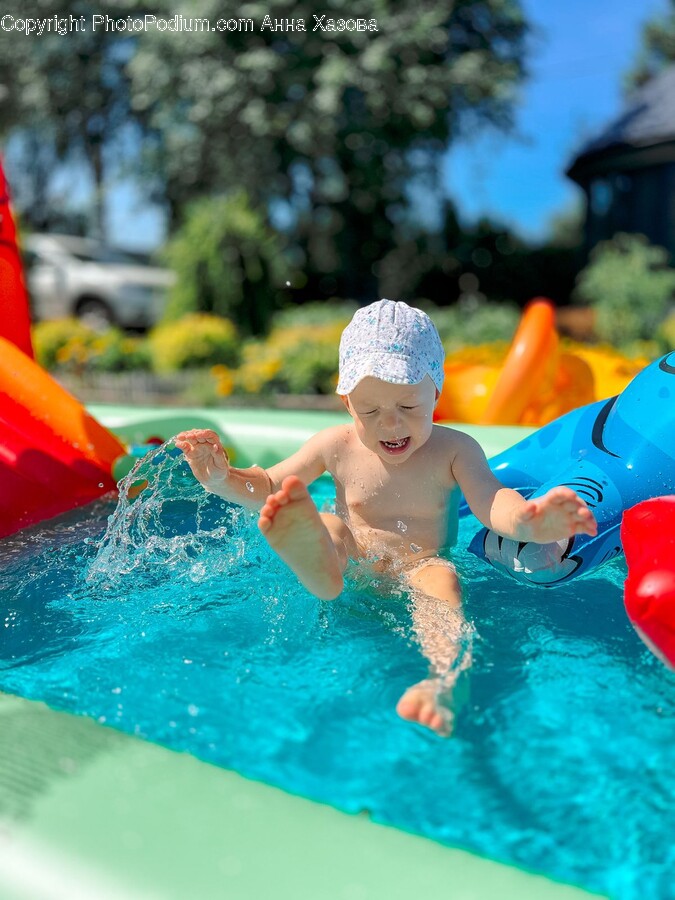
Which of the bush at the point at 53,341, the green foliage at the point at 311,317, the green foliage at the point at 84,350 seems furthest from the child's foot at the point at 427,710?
the green foliage at the point at 311,317

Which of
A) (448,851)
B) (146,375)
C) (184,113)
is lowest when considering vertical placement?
(146,375)

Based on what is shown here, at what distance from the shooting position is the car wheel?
14595mm

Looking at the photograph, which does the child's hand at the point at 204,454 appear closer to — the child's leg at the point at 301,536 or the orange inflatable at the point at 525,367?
the child's leg at the point at 301,536

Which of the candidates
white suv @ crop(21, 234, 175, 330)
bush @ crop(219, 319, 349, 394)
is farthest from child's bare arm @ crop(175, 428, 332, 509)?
white suv @ crop(21, 234, 175, 330)

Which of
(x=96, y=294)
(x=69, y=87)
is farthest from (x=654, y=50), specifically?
(x=96, y=294)

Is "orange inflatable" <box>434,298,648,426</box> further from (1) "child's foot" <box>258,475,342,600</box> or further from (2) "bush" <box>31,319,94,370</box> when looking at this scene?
(2) "bush" <box>31,319,94,370</box>

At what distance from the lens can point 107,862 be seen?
138 cm

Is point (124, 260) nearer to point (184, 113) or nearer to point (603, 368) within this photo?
point (184, 113)

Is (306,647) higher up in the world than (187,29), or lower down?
lower down

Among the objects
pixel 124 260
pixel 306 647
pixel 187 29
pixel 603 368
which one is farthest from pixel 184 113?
pixel 306 647

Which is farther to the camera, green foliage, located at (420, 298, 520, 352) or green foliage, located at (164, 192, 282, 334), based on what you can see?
green foliage, located at (420, 298, 520, 352)

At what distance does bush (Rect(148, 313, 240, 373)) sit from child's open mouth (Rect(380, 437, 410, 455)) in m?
7.31

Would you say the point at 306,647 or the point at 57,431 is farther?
the point at 57,431

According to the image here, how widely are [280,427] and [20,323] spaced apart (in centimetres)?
139
